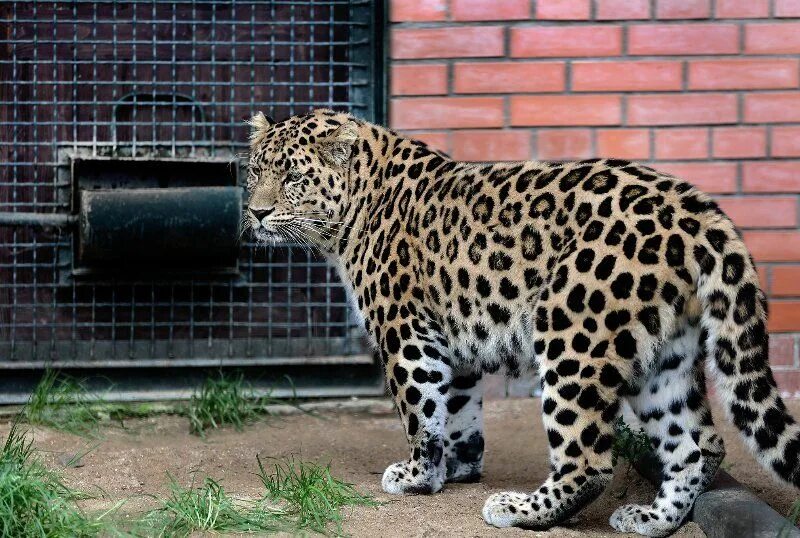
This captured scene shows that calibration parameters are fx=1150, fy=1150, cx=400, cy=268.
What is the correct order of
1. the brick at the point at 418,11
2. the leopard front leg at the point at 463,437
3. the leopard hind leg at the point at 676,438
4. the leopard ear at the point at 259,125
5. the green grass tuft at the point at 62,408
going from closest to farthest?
the leopard hind leg at the point at 676,438 < the leopard front leg at the point at 463,437 < the leopard ear at the point at 259,125 < the green grass tuft at the point at 62,408 < the brick at the point at 418,11

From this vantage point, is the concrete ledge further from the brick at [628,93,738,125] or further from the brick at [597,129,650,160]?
the brick at [628,93,738,125]

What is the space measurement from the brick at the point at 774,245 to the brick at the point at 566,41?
1.16 m

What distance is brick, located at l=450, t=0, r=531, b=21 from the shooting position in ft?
18.8

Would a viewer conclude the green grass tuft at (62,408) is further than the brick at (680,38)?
No

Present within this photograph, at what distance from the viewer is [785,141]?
19.0ft

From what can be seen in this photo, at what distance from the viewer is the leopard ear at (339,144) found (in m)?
4.70

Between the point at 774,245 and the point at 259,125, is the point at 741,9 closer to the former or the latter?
the point at 774,245

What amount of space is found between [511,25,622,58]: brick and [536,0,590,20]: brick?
0.18ft

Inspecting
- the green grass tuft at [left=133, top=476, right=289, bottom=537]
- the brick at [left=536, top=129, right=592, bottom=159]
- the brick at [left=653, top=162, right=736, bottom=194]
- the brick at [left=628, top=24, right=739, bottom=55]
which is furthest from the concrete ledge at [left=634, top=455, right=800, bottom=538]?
the brick at [left=628, top=24, right=739, bottom=55]

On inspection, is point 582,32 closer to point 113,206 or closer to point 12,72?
point 113,206

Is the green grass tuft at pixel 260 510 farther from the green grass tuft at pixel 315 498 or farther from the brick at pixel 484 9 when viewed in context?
the brick at pixel 484 9

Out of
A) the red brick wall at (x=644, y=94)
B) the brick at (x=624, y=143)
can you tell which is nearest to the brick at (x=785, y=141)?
the red brick wall at (x=644, y=94)

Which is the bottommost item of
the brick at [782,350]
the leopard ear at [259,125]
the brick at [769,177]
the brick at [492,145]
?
the brick at [782,350]

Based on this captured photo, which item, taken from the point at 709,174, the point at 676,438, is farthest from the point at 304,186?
the point at 709,174
